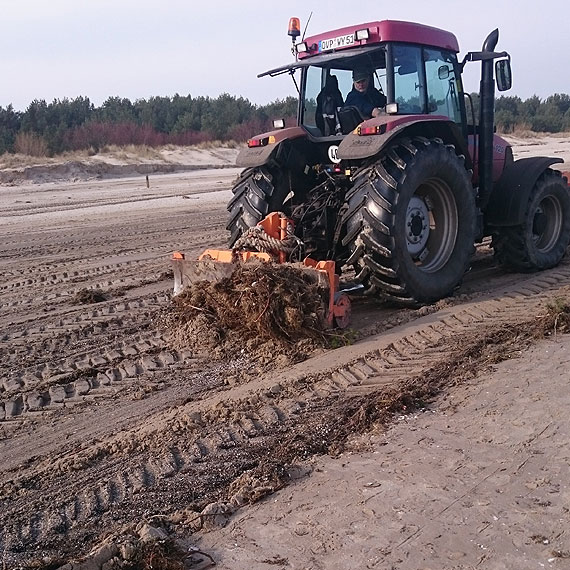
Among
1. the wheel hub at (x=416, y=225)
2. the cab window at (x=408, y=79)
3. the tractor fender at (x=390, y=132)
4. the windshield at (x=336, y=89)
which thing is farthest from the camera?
the windshield at (x=336, y=89)

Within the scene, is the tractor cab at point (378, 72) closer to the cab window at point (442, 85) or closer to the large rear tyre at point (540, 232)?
the cab window at point (442, 85)

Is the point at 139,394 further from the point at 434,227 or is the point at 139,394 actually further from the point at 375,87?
the point at 375,87

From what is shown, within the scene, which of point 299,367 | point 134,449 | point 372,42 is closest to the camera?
point 134,449

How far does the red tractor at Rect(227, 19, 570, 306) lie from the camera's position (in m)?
5.88

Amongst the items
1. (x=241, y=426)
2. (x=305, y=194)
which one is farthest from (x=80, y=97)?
(x=241, y=426)

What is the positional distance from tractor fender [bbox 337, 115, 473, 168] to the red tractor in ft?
0.04

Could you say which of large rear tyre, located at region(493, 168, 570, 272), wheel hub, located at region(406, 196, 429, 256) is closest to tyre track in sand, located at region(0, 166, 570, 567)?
large rear tyre, located at region(493, 168, 570, 272)

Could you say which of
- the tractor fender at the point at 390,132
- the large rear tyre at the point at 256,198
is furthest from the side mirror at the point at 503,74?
the large rear tyre at the point at 256,198

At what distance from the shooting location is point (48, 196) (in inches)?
779

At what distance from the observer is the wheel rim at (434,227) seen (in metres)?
6.39

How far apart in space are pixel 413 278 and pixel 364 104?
1.83 meters

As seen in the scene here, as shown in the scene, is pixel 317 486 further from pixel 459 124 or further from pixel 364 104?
pixel 459 124

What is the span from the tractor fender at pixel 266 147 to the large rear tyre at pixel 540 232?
2.44 metres

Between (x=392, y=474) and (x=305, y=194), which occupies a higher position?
(x=305, y=194)
